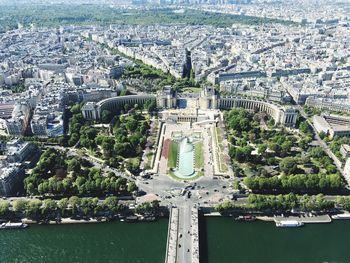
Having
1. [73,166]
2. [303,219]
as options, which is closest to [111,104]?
[73,166]

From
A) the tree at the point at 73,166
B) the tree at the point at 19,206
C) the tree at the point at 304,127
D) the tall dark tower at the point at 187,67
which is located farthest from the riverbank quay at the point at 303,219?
the tall dark tower at the point at 187,67

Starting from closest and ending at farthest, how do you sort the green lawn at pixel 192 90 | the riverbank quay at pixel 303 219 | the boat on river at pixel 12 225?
the boat on river at pixel 12 225 < the riverbank quay at pixel 303 219 < the green lawn at pixel 192 90

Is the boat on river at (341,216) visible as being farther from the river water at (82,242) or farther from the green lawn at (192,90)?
the green lawn at (192,90)

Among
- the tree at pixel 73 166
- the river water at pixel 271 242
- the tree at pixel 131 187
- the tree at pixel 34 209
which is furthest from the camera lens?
the tree at pixel 73 166

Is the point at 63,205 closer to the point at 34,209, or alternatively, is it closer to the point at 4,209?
the point at 34,209

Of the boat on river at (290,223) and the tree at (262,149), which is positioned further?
the tree at (262,149)

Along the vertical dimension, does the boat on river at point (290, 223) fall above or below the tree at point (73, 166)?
below
